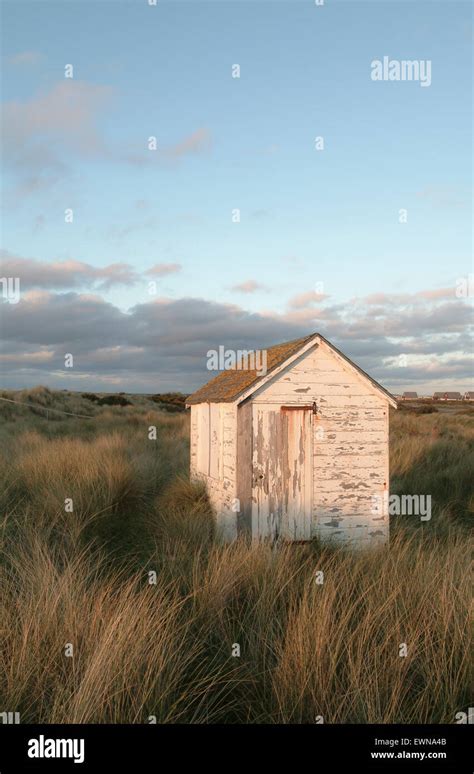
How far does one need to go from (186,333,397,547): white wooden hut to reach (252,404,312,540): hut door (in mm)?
14

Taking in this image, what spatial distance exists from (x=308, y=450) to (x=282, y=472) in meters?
0.50

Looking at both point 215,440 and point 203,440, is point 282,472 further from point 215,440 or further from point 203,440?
point 203,440

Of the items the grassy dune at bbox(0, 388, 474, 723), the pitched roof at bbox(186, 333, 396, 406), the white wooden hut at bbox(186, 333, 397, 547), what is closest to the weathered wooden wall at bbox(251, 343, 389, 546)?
the white wooden hut at bbox(186, 333, 397, 547)

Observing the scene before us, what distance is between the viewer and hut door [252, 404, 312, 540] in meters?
8.80

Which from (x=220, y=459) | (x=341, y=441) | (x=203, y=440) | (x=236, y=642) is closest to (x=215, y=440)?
(x=220, y=459)

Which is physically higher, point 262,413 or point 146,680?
point 262,413

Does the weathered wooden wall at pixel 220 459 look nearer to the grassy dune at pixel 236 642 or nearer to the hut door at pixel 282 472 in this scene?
the hut door at pixel 282 472

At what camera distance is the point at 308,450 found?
9.02 meters

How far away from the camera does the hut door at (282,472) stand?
8.80 m

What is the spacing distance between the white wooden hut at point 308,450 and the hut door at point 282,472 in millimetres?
14
